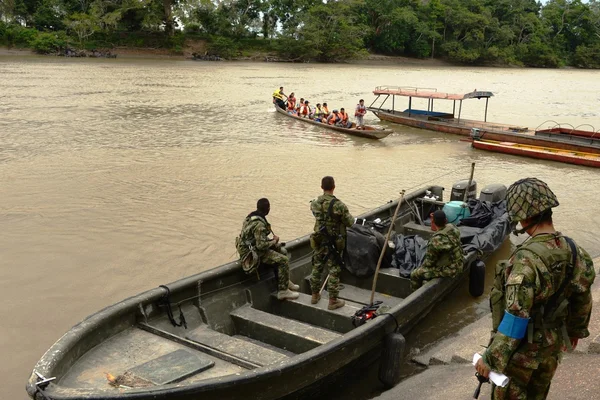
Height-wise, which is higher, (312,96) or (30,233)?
(312,96)

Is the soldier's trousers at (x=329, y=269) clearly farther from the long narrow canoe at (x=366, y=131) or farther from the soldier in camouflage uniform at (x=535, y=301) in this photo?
the long narrow canoe at (x=366, y=131)

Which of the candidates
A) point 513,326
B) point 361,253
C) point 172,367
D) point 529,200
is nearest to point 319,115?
point 361,253

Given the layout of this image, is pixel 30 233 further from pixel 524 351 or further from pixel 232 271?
pixel 524 351

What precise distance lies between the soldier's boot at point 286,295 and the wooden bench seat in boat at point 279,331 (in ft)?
1.24

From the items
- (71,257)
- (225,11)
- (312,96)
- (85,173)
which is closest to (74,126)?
(85,173)

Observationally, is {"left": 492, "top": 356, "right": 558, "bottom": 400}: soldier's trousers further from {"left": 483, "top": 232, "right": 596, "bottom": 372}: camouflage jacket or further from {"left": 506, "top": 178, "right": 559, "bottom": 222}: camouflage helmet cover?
{"left": 506, "top": 178, "right": 559, "bottom": 222}: camouflage helmet cover

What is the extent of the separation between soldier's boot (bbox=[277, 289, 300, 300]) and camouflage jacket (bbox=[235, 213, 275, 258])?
1.82ft

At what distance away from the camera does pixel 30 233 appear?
10.0 metres

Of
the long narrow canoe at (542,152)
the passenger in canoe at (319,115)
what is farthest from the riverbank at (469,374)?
the passenger in canoe at (319,115)

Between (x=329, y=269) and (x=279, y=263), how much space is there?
1.83 ft

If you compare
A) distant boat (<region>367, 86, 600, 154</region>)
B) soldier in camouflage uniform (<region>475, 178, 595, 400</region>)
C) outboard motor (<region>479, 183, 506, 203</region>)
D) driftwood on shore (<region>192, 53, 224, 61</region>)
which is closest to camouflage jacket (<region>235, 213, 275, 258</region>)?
soldier in camouflage uniform (<region>475, 178, 595, 400</region>)

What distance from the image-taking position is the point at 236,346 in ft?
17.3

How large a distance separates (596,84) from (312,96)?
27875 mm

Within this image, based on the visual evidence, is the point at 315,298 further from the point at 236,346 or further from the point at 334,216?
the point at 236,346
